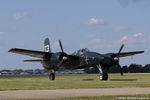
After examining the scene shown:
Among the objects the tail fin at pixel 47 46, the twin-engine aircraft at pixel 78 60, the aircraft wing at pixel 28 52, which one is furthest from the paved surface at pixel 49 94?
the tail fin at pixel 47 46

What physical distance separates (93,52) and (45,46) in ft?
44.6

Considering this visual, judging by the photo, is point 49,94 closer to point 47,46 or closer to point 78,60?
point 78,60

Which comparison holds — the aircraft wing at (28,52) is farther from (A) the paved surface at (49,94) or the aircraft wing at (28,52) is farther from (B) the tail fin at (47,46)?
(A) the paved surface at (49,94)

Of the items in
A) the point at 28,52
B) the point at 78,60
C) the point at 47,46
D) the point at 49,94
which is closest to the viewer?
the point at 49,94

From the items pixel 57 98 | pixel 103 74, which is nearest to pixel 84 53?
pixel 103 74

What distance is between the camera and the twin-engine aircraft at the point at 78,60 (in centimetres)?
3412

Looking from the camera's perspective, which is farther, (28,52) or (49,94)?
(28,52)

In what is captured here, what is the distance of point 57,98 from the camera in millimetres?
15086

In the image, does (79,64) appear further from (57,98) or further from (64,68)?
(57,98)

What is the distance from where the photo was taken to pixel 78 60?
37.6 metres

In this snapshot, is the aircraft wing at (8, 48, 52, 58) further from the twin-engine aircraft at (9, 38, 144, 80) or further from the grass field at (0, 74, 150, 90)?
the grass field at (0, 74, 150, 90)

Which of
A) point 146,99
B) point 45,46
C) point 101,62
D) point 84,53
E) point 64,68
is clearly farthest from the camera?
point 45,46

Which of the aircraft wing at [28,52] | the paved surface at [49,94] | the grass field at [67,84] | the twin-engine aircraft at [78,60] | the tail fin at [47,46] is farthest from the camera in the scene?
the tail fin at [47,46]

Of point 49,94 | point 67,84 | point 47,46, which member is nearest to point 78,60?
point 47,46
